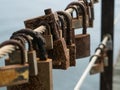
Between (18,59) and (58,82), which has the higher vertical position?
(18,59)

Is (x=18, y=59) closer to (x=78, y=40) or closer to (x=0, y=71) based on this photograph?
(x=0, y=71)

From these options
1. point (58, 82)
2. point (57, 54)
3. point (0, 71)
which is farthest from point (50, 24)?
point (58, 82)

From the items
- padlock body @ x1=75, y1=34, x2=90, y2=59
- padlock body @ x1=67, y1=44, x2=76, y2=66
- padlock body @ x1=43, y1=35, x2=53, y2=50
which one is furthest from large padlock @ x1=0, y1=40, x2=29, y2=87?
padlock body @ x1=75, y1=34, x2=90, y2=59

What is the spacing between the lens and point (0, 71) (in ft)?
2.46

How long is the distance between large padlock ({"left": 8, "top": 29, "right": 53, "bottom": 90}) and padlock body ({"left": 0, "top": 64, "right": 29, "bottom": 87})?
0.06m

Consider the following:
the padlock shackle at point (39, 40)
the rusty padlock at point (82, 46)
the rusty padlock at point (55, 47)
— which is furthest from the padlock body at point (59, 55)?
the rusty padlock at point (82, 46)

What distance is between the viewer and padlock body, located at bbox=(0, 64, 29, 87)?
75 centimetres

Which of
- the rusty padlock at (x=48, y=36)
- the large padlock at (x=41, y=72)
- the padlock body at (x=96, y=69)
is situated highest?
the rusty padlock at (x=48, y=36)

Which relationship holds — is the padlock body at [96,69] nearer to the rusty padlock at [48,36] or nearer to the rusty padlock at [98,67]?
the rusty padlock at [98,67]

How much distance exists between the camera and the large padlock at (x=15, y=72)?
0.75m

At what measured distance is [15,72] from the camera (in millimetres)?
791

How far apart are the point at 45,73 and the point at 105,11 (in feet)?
1.75

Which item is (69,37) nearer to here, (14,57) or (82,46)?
(82,46)

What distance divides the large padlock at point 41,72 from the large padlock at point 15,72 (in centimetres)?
6
